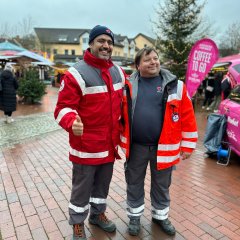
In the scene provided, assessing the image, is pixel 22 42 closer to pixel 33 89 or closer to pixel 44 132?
pixel 33 89

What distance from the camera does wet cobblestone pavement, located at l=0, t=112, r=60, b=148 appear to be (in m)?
7.14

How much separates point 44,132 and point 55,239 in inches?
205

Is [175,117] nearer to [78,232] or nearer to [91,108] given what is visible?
[91,108]

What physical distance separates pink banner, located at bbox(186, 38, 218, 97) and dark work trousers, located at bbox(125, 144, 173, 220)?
478 cm

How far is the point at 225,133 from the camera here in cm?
571

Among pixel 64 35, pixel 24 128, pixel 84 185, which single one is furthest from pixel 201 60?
pixel 64 35

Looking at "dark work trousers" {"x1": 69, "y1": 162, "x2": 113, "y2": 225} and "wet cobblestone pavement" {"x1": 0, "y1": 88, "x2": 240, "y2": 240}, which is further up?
"dark work trousers" {"x1": 69, "y1": 162, "x2": 113, "y2": 225}

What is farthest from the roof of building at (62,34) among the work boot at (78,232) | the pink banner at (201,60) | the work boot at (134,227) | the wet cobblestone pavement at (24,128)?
the work boot at (78,232)

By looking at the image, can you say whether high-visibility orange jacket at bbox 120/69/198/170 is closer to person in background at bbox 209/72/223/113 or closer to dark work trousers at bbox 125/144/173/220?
dark work trousers at bbox 125/144/173/220

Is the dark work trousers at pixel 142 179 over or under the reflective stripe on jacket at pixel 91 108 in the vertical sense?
under

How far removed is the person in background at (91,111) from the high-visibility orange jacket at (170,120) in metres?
0.09

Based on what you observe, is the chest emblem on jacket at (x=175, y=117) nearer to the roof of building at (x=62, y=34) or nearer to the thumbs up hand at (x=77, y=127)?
the thumbs up hand at (x=77, y=127)

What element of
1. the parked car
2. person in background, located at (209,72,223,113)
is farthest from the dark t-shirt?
person in background, located at (209,72,223,113)

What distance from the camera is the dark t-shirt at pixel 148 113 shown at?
2.90 metres
